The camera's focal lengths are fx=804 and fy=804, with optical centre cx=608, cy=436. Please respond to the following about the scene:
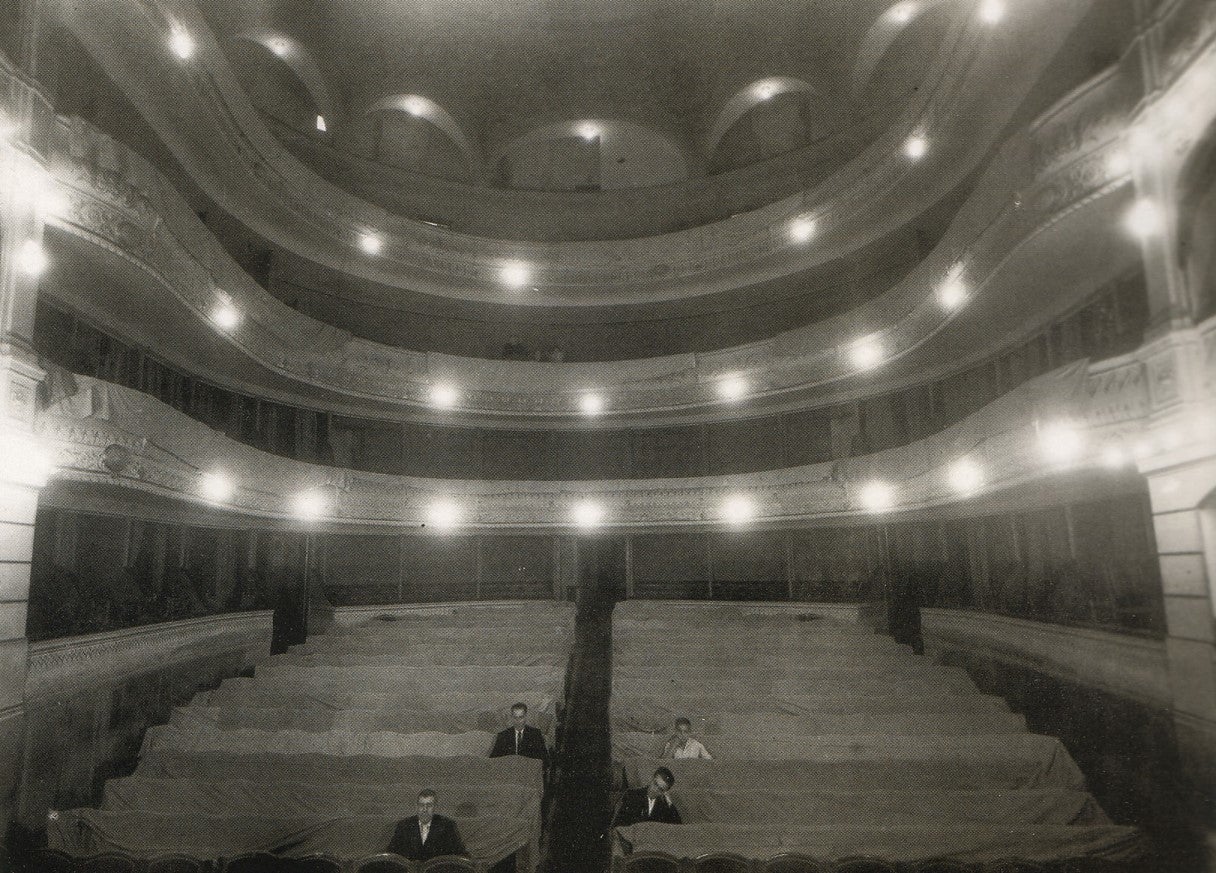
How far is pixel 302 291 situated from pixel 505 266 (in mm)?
5395

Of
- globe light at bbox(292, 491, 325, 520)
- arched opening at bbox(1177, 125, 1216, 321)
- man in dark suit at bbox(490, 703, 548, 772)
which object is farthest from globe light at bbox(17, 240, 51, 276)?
arched opening at bbox(1177, 125, 1216, 321)

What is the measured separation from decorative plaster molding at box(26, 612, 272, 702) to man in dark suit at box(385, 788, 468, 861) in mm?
5417

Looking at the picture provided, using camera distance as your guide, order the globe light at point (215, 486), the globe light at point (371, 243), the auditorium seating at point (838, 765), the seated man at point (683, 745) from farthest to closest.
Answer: the globe light at point (371, 243)
the globe light at point (215, 486)
the seated man at point (683, 745)
the auditorium seating at point (838, 765)

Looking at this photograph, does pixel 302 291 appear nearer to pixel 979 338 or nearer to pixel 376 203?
pixel 376 203

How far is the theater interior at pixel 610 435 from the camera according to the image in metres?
8.00

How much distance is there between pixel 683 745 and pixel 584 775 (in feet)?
6.09

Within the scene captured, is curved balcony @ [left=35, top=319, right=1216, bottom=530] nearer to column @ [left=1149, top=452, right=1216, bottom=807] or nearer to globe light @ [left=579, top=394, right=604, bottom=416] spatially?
column @ [left=1149, top=452, right=1216, bottom=807]

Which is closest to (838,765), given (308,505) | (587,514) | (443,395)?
(308,505)

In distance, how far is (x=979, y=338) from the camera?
15.2 metres

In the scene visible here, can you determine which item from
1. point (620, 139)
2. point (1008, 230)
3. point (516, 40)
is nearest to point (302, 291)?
point (516, 40)

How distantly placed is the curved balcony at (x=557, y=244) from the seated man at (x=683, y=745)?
11.3 metres

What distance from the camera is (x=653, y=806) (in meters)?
8.22

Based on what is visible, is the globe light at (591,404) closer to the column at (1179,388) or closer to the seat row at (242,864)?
the column at (1179,388)

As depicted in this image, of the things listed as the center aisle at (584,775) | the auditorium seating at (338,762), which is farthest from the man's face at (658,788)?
the auditorium seating at (338,762)
